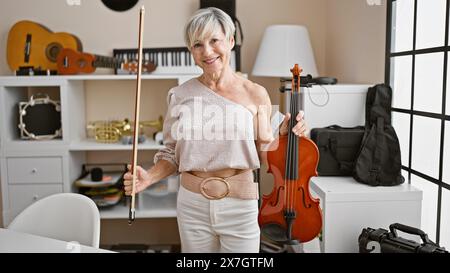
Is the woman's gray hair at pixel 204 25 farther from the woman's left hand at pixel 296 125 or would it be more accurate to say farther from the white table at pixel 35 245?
the white table at pixel 35 245

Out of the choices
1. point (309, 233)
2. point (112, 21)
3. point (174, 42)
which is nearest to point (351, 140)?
point (309, 233)

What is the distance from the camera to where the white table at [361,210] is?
1248 mm

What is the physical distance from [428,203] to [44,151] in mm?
1337

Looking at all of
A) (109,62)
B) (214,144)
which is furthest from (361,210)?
(109,62)

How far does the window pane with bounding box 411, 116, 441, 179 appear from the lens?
1183 mm

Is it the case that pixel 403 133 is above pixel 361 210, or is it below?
above

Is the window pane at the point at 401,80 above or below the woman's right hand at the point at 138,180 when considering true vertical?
above

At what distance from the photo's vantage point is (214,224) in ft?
2.73

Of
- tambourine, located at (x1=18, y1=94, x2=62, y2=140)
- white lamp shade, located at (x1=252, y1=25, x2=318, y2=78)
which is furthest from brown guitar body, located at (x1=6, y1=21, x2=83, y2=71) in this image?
white lamp shade, located at (x1=252, y1=25, x2=318, y2=78)

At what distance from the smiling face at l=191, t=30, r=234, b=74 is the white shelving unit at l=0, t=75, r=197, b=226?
736 millimetres

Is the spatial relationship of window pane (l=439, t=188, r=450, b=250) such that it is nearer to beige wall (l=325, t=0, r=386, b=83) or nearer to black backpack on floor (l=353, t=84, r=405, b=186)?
black backpack on floor (l=353, t=84, r=405, b=186)

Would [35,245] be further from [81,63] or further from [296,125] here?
[81,63]

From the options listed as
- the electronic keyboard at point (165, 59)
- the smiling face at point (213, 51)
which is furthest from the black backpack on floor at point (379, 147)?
the smiling face at point (213, 51)

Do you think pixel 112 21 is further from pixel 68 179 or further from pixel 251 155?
pixel 68 179
